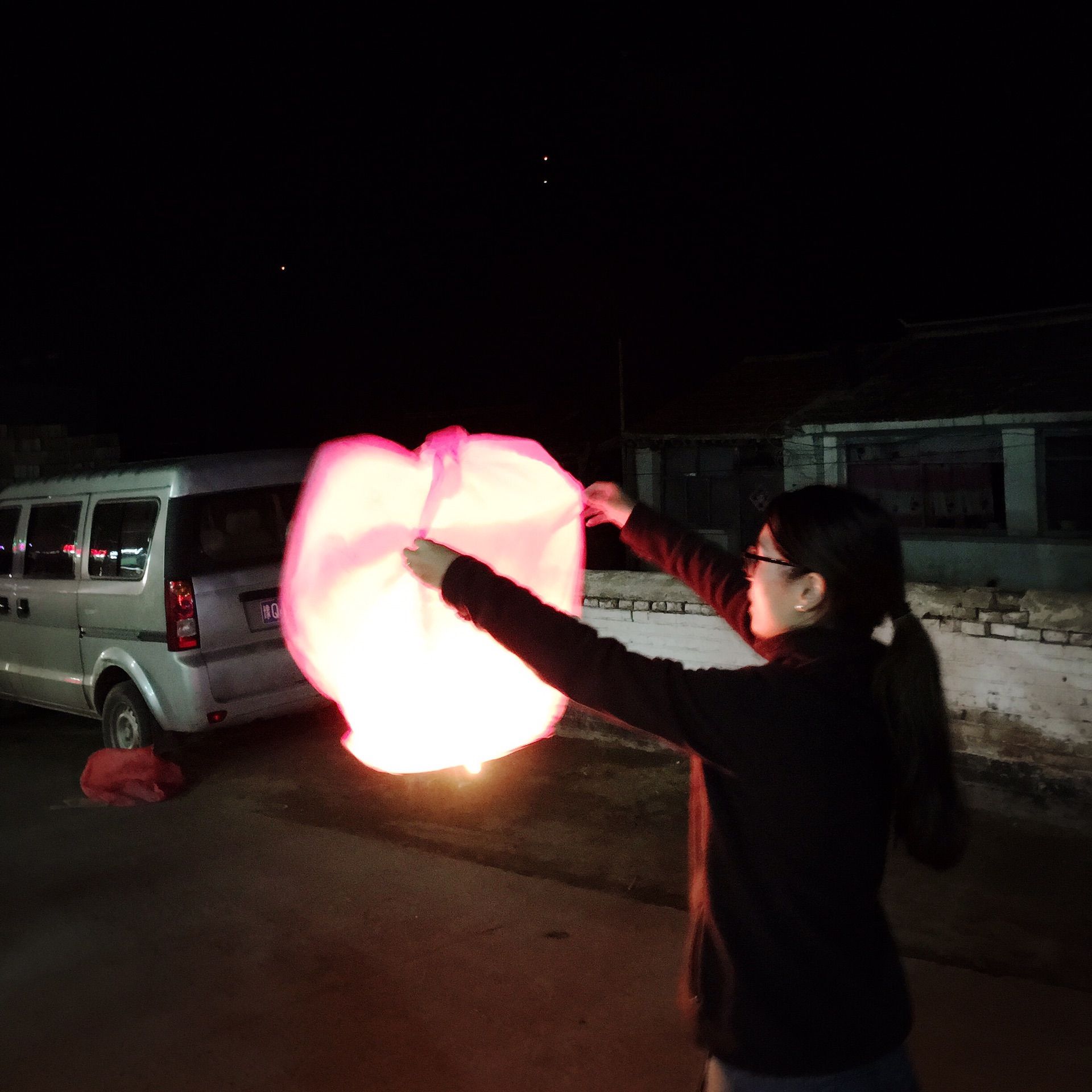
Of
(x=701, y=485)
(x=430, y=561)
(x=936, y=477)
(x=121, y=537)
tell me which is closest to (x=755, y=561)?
(x=430, y=561)

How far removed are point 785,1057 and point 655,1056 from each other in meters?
2.15

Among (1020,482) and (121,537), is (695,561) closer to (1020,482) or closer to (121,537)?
(121,537)

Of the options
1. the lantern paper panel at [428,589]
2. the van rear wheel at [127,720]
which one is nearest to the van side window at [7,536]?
the van rear wheel at [127,720]

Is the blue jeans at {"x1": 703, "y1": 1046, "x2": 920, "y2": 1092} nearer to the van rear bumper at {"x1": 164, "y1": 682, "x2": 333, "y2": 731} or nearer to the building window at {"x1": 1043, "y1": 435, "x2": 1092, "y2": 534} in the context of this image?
the van rear bumper at {"x1": 164, "y1": 682, "x2": 333, "y2": 731}

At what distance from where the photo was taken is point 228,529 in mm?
7289

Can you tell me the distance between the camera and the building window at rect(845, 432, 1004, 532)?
1853 centimetres

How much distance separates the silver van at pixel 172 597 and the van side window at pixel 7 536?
33.9 inches

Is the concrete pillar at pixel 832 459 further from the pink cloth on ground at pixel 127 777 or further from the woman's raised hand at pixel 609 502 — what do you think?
the woman's raised hand at pixel 609 502

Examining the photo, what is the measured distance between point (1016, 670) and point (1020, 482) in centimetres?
1376

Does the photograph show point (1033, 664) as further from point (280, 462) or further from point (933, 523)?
point (933, 523)

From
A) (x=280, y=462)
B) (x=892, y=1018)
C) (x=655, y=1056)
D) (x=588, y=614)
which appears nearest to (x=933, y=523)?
(x=588, y=614)

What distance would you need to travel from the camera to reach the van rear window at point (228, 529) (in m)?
6.93

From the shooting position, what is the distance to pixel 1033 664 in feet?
18.8

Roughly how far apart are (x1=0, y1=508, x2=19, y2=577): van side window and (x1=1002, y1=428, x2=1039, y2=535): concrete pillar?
52.7 feet
